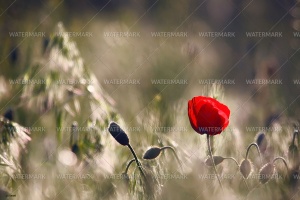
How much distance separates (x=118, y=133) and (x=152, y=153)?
8 cm

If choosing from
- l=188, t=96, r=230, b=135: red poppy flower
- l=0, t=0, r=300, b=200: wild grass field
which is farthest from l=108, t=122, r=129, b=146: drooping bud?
l=188, t=96, r=230, b=135: red poppy flower

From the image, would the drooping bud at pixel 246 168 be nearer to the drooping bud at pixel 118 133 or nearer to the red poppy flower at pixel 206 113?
the red poppy flower at pixel 206 113

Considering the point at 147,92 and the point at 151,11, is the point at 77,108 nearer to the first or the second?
the point at 147,92

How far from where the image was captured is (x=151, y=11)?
5.24ft

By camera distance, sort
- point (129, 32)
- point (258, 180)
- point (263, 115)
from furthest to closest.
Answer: point (129, 32)
point (263, 115)
point (258, 180)

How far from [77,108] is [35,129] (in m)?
0.10

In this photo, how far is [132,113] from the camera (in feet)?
4.19

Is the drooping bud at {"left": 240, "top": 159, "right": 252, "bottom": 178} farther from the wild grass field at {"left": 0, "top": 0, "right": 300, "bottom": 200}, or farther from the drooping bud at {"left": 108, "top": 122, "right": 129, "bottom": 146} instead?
the drooping bud at {"left": 108, "top": 122, "right": 129, "bottom": 146}

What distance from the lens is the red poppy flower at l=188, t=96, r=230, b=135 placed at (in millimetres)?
1229

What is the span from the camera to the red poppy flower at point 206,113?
4.03ft

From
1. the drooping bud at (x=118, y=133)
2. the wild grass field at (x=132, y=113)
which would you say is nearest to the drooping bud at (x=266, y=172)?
the wild grass field at (x=132, y=113)

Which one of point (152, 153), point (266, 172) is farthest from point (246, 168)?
point (152, 153)

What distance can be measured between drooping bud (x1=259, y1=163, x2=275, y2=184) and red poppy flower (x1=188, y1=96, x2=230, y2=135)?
130mm

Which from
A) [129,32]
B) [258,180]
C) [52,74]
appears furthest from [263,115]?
[52,74]
